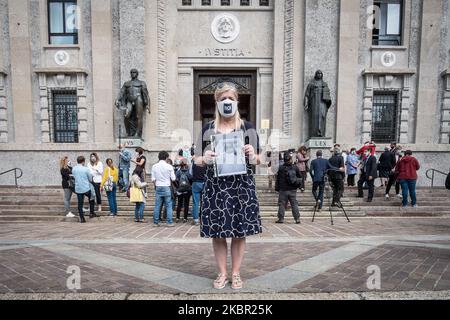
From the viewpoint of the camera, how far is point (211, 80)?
14.2 metres

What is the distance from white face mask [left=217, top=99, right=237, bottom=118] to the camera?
269 cm

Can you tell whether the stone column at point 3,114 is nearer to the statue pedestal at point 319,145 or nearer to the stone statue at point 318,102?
the stone statue at point 318,102

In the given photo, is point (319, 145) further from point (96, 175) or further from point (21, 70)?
point (21, 70)

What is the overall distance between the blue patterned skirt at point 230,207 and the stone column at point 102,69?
1153 cm

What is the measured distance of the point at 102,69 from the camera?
12773mm

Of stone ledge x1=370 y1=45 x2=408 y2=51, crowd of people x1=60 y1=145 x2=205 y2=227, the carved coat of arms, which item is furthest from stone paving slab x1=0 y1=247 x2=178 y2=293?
stone ledge x1=370 y1=45 x2=408 y2=51

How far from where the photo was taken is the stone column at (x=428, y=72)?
1261 centimetres

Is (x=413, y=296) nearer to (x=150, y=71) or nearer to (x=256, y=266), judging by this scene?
(x=256, y=266)

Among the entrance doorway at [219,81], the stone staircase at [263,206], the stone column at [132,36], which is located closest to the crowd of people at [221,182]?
the stone staircase at [263,206]

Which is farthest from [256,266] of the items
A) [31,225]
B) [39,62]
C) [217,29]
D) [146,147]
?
[39,62]

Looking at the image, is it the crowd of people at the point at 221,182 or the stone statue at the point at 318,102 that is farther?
the stone statue at the point at 318,102

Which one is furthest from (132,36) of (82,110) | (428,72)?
(428,72)

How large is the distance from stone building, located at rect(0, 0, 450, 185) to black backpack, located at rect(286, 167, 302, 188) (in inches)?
240

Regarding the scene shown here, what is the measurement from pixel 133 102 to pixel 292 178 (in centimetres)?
846
